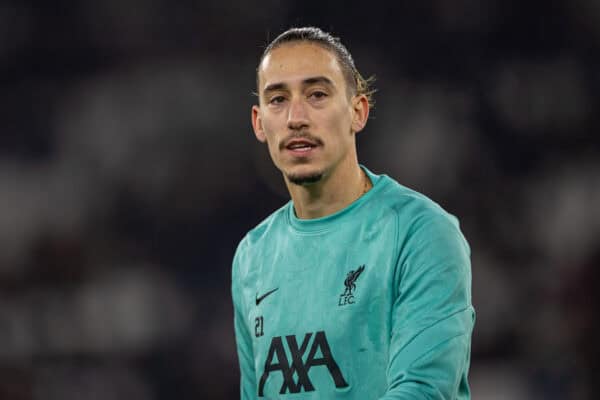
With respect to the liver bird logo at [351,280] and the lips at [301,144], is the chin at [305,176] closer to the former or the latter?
the lips at [301,144]

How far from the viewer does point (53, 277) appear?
23.0 ft

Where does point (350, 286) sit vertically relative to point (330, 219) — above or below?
below

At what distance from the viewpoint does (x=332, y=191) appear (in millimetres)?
3150

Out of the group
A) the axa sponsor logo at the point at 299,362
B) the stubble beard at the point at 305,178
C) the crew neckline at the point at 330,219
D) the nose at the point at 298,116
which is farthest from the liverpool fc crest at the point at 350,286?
the nose at the point at 298,116

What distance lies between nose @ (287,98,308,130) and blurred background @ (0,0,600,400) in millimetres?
3811

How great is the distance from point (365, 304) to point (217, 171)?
4.48m

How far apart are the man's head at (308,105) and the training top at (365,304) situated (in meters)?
0.20

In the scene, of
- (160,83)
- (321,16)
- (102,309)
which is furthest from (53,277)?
(321,16)

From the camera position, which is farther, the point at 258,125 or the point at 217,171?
the point at 217,171

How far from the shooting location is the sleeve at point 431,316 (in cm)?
259

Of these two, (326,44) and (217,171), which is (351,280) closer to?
(326,44)

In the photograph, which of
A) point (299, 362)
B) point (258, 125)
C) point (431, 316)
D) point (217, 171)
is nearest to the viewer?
point (431, 316)

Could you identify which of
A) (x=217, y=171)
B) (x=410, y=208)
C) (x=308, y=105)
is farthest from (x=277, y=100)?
(x=217, y=171)

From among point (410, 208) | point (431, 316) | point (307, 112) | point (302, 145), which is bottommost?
point (431, 316)
